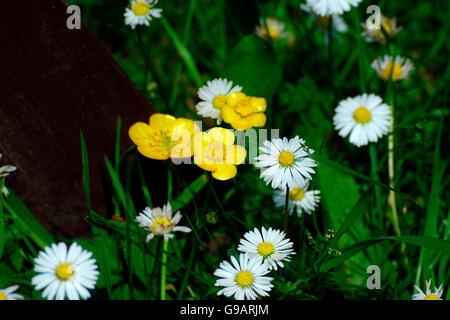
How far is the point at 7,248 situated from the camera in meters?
1.22

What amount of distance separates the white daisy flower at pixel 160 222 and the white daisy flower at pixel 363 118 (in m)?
0.69

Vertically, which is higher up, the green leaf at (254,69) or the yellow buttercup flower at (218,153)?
the green leaf at (254,69)

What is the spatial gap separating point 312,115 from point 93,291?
104 cm

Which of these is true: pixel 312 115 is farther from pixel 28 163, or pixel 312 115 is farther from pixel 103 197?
pixel 28 163

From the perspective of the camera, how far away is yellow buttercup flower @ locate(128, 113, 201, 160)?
1.07 meters

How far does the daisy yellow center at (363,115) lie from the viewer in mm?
1426

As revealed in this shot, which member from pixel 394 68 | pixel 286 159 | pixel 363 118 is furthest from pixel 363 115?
pixel 286 159

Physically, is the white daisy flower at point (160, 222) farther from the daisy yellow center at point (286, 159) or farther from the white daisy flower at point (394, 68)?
the white daisy flower at point (394, 68)

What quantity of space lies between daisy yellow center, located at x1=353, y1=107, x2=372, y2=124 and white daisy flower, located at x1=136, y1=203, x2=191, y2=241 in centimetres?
75

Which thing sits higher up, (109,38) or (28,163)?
(109,38)

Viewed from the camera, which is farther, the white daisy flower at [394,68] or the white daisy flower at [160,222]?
the white daisy flower at [394,68]

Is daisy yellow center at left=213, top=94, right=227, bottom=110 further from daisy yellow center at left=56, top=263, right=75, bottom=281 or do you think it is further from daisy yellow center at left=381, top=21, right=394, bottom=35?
daisy yellow center at left=381, top=21, right=394, bottom=35

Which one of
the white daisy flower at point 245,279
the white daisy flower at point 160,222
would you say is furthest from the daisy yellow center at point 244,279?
the white daisy flower at point 160,222
